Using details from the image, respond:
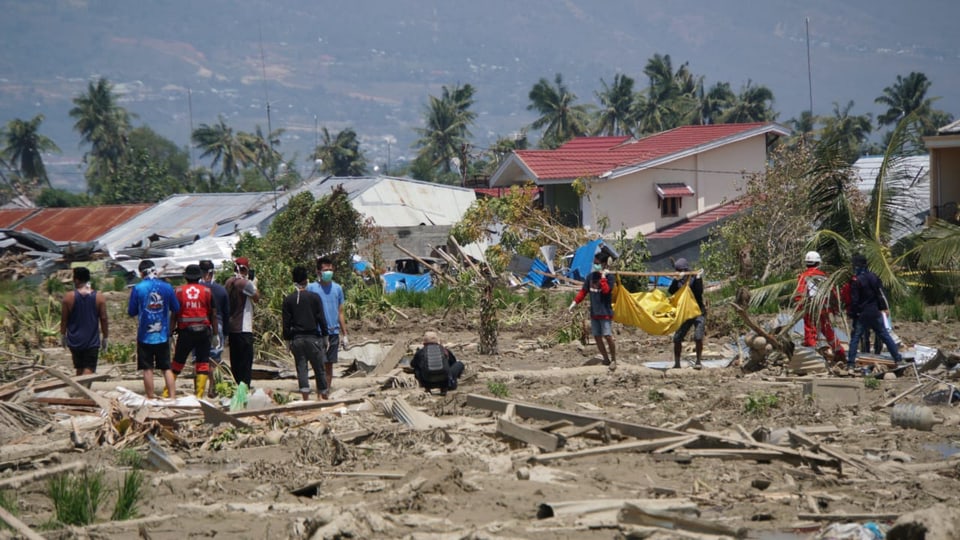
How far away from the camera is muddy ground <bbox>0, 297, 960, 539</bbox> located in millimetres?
8398

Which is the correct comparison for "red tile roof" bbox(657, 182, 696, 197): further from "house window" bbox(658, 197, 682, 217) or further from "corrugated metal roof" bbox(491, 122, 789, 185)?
"corrugated metal roof" bbox(491, 122, 789, 185)

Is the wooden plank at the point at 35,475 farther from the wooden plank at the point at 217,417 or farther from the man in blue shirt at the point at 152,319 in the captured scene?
the man in blue shirt at the point at 152,319

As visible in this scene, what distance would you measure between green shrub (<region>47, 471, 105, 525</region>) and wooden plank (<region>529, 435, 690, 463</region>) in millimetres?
3670

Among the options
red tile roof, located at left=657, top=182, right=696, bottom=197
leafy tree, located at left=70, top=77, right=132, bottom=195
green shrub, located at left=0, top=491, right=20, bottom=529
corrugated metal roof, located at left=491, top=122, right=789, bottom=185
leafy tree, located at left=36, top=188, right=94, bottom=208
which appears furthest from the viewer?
leafy tree, located at left=70, top=77, right=132, bottom=195

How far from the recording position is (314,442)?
420 inches

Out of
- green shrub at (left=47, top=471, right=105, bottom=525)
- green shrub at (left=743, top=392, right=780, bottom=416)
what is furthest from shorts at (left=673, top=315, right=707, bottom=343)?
green shrub at (left=47, top=471, right=105, bottom=525)

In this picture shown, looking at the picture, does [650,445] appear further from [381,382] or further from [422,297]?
[422,297]

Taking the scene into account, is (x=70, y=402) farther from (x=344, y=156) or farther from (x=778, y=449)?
(x=344, y=156)

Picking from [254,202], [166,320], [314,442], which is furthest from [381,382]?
[254,202]

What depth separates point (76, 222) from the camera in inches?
1984

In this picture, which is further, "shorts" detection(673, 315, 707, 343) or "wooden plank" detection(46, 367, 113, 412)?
"shorts" detection(673, 315, 707, 343)

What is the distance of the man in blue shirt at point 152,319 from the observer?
13016mm

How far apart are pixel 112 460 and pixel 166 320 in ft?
9.67

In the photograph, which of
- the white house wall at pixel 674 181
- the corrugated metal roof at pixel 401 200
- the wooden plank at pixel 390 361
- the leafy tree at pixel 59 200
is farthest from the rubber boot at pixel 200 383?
the leafy tree at pixel 59 200
